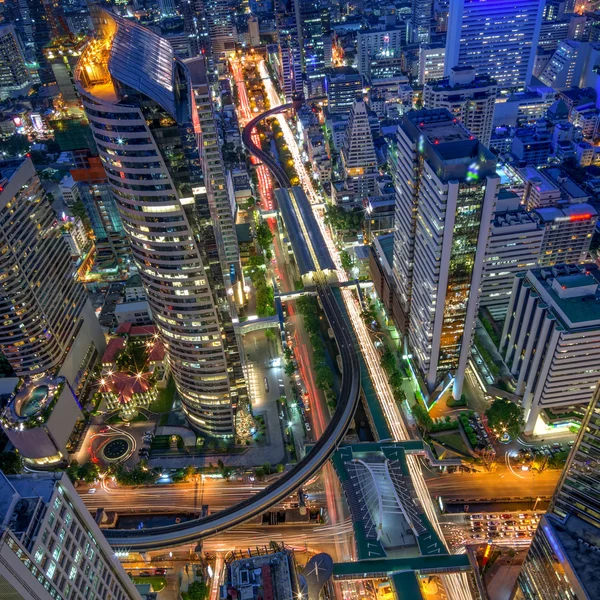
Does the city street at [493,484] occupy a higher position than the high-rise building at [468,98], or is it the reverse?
the high-rise building at [468,98]

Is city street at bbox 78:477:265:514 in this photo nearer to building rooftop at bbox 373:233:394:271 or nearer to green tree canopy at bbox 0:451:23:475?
green tree canopy at bbox 0:451:23:475

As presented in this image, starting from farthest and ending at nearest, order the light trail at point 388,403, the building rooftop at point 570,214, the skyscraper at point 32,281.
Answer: the building rooftop at point 570,214 < the skyscraper at point 32,281 < the light trail at point 388,403

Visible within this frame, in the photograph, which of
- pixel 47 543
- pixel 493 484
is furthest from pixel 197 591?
pixel 493 484

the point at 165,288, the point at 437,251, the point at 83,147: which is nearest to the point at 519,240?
the point at 437,251

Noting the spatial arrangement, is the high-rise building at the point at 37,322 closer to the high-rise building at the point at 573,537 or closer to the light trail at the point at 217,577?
the light trail at the point at 217,577

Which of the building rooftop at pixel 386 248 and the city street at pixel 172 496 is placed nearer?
the city street at pixel 172 496

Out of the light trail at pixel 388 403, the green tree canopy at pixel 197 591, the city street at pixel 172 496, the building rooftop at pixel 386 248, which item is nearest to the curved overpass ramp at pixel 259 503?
the city street at pixel 172 496

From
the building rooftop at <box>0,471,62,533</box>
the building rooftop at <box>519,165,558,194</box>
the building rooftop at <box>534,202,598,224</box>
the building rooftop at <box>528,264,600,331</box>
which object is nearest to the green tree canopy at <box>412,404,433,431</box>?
the building rooftop at <box>528,264,600,331</box>
